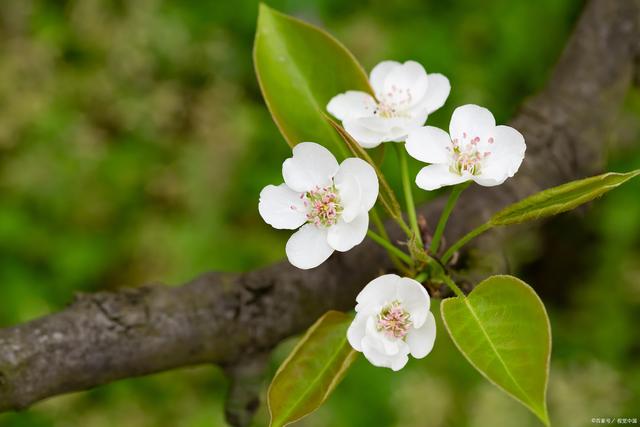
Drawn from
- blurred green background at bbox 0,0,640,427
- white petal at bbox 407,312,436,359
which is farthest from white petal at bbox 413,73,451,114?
blurred green background at bbox 0,0,640,427

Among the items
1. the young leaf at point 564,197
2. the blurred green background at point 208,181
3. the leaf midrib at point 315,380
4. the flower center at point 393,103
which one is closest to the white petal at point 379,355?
the leaf midrib at point 315,380

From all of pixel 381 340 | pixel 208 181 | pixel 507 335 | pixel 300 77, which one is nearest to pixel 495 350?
pixel 507 335

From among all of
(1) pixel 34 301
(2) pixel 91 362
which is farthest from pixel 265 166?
(2) pixel 91 362

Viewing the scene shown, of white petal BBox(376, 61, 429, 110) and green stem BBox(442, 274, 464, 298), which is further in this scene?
white petal BBox(376, 61, 429, 110)

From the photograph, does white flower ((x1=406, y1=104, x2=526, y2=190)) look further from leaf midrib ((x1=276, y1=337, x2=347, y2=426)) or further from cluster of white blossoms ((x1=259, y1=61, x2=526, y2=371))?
leaf midrib ((x1=276, y1=337, x2=347, y2=426))

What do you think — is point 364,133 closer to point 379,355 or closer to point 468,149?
point 468,149

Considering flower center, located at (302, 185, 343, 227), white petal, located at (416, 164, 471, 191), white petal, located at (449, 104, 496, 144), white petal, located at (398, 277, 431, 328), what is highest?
white petal, located at (449, 104, 496, 144)

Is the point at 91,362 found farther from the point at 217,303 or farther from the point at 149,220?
the point at 149,220
